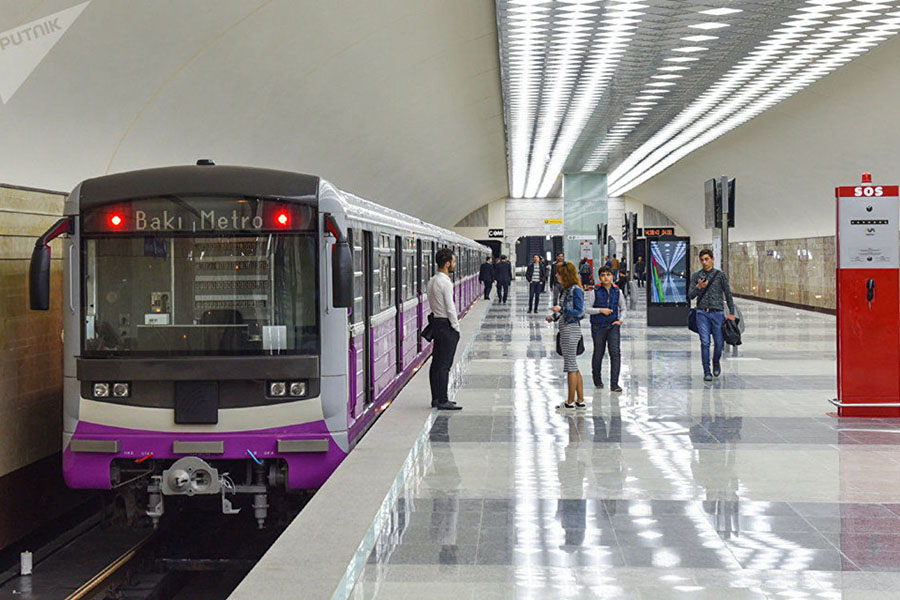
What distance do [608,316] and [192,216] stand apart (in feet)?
21.2

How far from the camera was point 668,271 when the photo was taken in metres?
25.7

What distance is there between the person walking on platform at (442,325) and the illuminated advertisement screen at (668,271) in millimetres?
13893

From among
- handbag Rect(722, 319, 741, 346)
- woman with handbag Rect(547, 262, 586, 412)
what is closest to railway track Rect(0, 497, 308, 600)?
woman with handbag Rect(547, 262, 586, 412)

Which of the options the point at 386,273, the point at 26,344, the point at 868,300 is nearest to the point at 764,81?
the point at 868,300

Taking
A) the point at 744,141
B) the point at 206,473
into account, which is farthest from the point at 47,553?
the point at 744,141

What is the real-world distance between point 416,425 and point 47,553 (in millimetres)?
3660

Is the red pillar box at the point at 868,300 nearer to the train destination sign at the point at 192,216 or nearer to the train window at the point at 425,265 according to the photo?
the train destination sign at the point at 192,216

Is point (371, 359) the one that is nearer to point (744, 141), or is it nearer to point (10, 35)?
point (10, 35)

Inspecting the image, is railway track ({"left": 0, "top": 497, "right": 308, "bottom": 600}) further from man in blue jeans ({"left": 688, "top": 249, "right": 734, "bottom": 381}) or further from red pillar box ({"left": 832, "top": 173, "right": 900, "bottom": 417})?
man in blue jeans ({"left": 688, "top": 249, "right": 734, "bottom": 381})

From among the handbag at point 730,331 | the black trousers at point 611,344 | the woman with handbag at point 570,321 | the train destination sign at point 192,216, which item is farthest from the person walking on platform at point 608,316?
the train destination sign at point 192,216

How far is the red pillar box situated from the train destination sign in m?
6.25

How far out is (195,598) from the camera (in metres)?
8.73

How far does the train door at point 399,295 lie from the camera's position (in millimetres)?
13812

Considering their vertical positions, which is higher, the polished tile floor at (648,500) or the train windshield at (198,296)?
the train windshield at (198,296)
